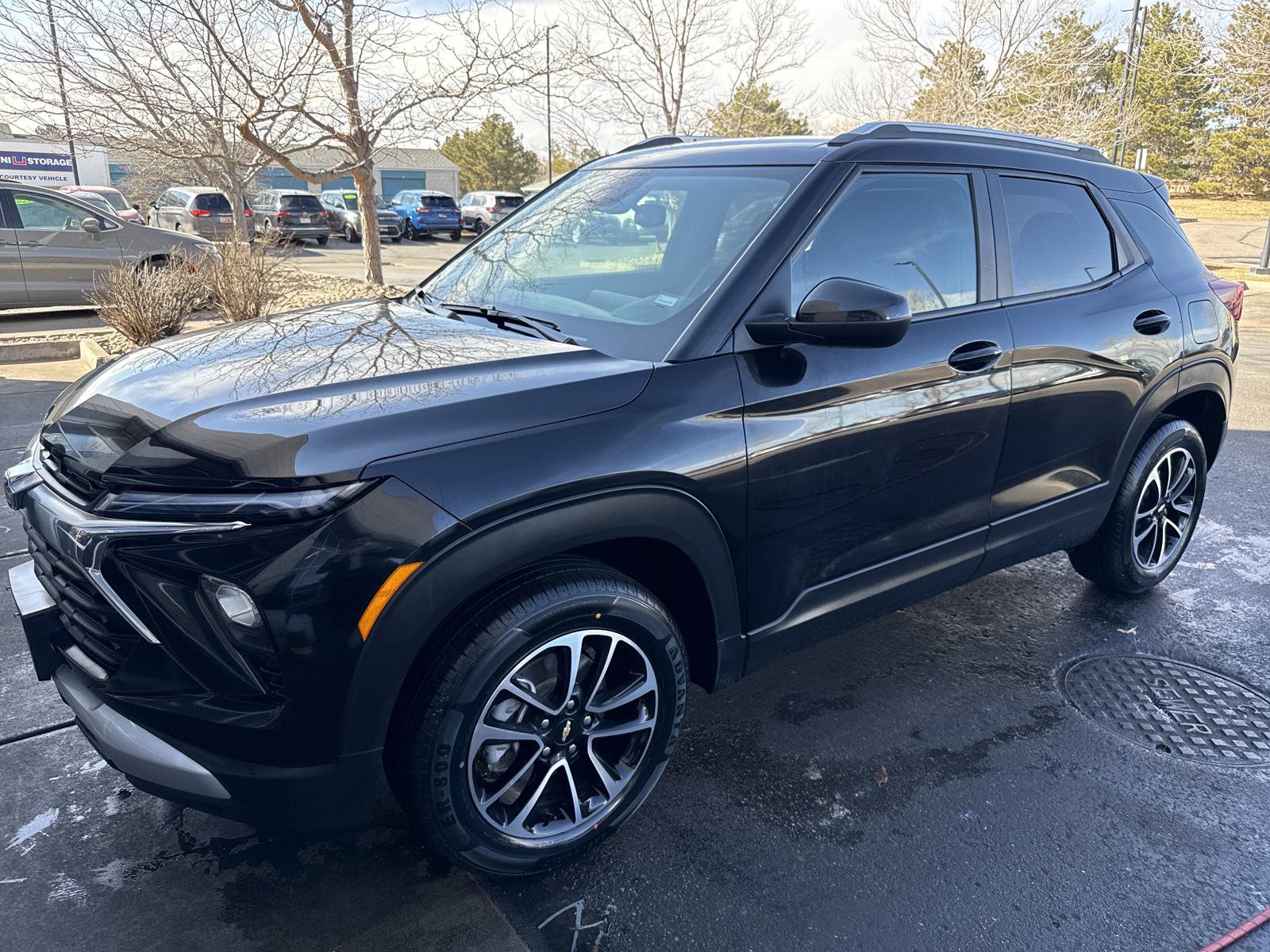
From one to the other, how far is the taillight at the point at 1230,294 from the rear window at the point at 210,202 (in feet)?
82.3

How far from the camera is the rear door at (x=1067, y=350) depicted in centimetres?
325

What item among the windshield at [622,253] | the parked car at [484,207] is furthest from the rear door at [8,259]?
the parked car at [484,207]

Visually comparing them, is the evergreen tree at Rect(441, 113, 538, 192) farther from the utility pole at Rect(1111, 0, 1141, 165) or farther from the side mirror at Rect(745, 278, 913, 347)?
the side mirror at Rect(745, 278, 913, 347)

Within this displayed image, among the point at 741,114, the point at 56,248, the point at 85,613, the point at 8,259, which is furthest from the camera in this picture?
the point at 741,114

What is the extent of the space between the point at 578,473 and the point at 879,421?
1061mm

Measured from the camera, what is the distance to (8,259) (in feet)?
34.9

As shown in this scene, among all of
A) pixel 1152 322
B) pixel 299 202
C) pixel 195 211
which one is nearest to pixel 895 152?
pixel 1152 322

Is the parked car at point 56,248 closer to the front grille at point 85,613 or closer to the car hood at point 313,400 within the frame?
the car hood at point 313,400

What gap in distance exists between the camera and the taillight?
4.08 meters

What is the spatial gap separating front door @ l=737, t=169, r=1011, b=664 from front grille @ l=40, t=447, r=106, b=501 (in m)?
1.61

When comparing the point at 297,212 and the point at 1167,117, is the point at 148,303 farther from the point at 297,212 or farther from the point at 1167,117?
the point at 1167,117

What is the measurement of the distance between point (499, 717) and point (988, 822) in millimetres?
1520

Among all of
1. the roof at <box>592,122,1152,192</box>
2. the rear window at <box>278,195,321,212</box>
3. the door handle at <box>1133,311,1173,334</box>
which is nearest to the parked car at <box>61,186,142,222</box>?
the rear window at <box>278,195,321,212</box>

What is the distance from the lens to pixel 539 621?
217cm
